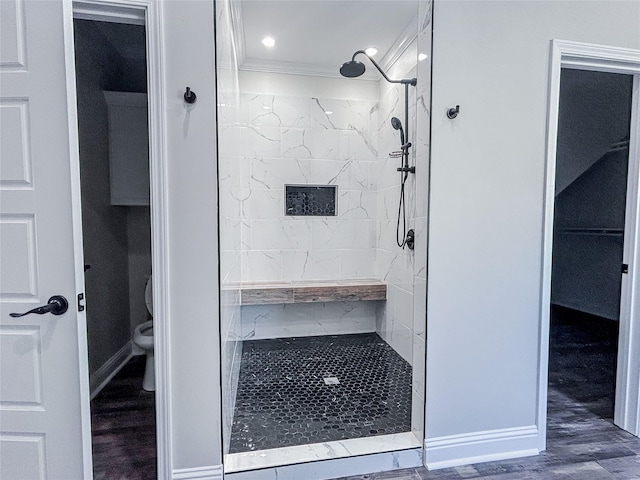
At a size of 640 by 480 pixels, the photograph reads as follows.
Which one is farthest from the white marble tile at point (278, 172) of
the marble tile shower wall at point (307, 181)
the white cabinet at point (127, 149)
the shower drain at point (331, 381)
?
the shower drain at point (331, 381)

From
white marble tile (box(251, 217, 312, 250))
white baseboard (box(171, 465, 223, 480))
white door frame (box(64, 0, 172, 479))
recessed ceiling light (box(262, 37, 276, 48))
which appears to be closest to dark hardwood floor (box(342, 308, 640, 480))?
white baseboard (box(171, 465, 223, 480))

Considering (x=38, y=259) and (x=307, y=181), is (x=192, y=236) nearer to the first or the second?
(x=38, y=259)

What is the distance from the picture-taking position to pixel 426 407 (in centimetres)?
176

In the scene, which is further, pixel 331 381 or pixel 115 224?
pixel 115 224

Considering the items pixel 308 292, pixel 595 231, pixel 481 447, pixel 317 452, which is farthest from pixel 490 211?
pixel 595 231

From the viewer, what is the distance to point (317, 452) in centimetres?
172

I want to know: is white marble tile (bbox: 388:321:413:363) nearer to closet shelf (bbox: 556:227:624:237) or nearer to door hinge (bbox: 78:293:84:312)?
door hinge (bbox: 78:293:84:312)

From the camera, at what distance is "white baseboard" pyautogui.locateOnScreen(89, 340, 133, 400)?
2473 mm

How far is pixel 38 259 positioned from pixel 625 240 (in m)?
3.02

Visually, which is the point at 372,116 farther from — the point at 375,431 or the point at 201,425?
the point at 201,425

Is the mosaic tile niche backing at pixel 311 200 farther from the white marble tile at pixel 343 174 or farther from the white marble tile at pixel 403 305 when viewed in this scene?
A: the white marble tile at pixel 403 305

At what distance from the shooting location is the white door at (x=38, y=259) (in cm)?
119

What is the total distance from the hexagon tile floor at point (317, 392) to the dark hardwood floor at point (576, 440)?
34 centimetres

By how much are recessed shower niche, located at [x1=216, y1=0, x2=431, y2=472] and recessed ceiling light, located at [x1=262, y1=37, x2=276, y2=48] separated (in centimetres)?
10
